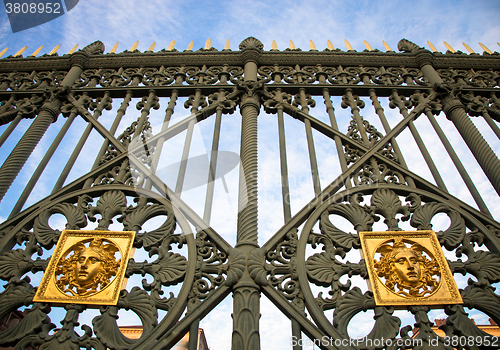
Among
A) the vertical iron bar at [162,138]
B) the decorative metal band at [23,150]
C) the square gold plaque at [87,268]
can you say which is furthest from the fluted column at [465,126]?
the decorative metal band at [23,150]

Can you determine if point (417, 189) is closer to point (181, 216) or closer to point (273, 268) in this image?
point (273, 268)

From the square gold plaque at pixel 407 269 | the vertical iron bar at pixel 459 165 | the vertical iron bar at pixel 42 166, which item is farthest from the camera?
the vertical iron bar at pixel 42 166

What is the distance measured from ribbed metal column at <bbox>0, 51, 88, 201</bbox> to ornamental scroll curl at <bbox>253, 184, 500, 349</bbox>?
3.45 meters

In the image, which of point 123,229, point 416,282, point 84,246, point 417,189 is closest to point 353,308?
point 416,282

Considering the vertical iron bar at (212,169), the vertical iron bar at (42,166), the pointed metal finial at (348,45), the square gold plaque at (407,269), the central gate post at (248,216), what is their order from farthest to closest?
the pointed metal finial at (348,45) < the vertical iron bar at (42,166) < the vertical iron bar at (212,169) < the square gold plaque at (407,269) < the central gate post at (248,216)

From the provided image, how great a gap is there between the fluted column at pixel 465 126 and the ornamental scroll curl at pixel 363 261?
880 mm

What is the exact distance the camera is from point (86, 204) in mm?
4406

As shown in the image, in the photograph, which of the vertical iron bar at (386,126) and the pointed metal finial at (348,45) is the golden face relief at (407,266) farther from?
the pointed metal finial at (348,45)

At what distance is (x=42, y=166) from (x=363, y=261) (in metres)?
4.21

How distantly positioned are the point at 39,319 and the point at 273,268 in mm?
2213

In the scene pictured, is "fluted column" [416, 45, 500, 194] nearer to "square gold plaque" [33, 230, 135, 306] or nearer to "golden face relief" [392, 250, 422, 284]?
"golden face relief" [392, 250, 422, 284]

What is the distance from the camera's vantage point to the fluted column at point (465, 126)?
461 cm

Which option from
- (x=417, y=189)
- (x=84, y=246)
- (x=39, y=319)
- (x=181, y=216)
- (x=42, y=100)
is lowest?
(x=39, y=319)

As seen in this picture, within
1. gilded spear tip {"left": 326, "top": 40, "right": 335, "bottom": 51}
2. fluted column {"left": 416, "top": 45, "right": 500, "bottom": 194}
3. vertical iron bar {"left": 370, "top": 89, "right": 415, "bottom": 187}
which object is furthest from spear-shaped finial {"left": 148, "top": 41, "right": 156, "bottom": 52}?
fluted column {"left": 416, "top": 45, "right": 500, "bottom": 194}
